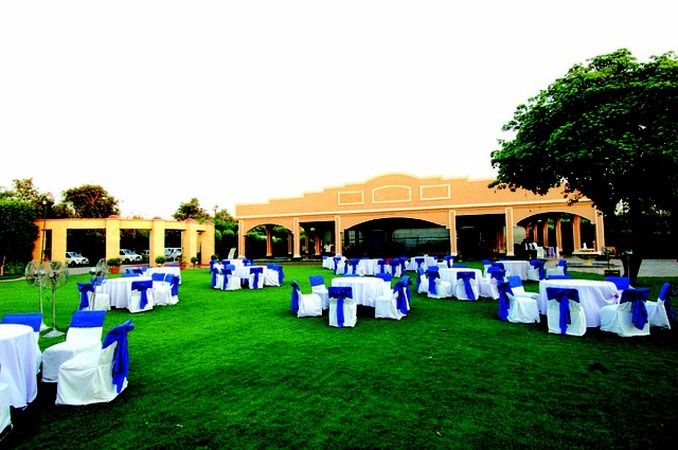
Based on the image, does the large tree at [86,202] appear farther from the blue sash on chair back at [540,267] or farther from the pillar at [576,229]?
the pillar at [576,229]

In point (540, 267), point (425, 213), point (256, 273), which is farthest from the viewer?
point (425, 213)

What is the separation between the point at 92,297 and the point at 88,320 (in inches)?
→ 192

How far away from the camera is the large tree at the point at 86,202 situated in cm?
3584

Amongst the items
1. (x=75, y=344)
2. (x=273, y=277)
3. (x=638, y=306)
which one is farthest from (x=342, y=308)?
(x=273, y=277)

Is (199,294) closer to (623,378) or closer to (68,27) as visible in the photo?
(68,27)

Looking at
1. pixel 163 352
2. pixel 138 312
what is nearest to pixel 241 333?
pixel 163 352

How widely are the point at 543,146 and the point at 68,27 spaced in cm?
1233

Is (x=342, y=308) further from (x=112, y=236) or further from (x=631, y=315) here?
(x=112, y=236)

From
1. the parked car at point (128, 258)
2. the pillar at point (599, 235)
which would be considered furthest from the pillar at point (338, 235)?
the parked car at point (128, 258)

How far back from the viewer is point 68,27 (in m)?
9.50

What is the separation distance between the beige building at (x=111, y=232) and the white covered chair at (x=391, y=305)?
819 inches

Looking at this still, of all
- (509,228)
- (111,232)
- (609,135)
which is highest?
(609,135)

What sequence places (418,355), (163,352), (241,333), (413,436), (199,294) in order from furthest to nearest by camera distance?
(199,294) < (241,333) < (163,352) < (418,355) < (413,436)

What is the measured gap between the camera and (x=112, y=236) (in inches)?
937
